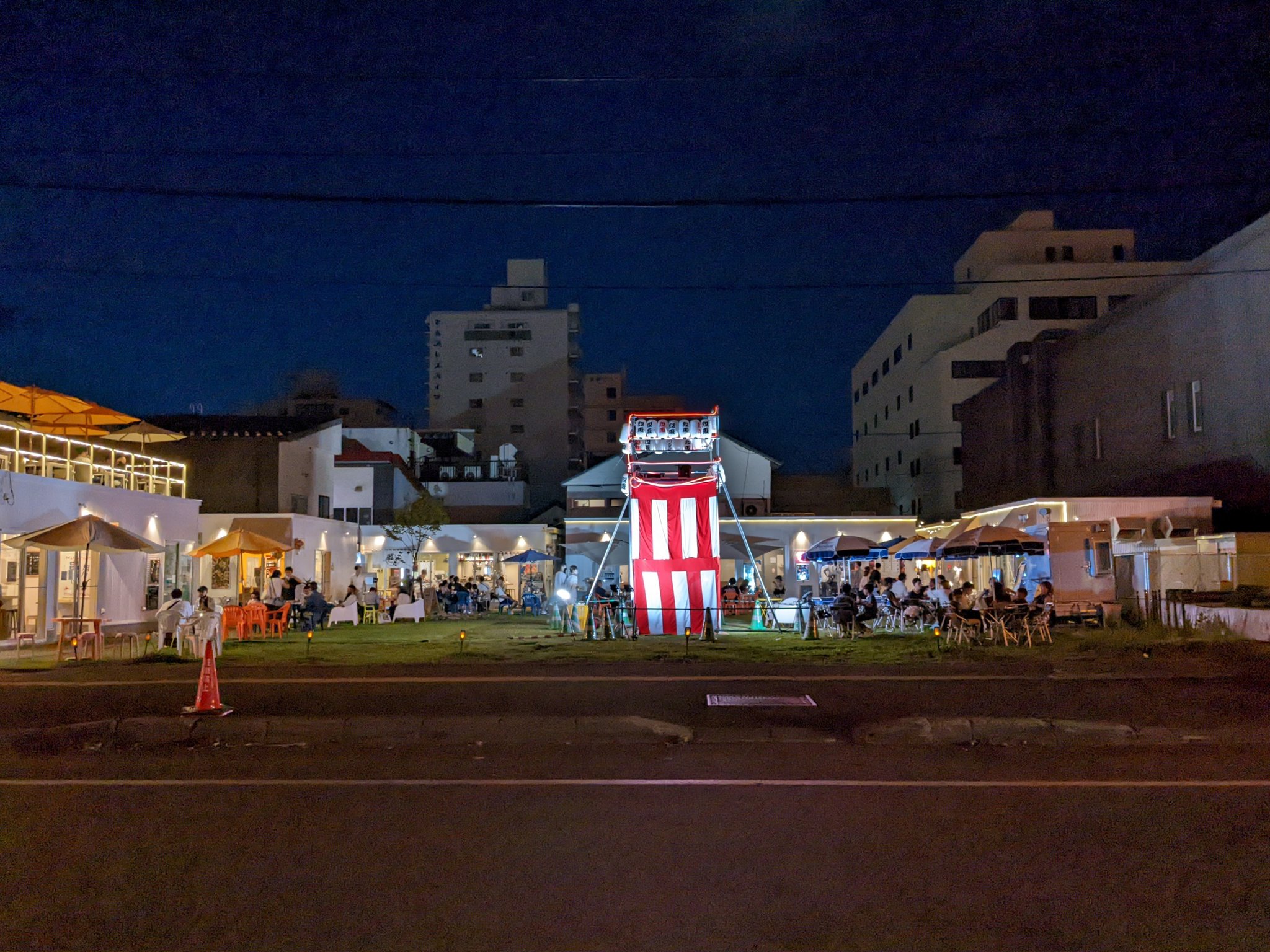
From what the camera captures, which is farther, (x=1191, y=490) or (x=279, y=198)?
(x=1191, y=490)

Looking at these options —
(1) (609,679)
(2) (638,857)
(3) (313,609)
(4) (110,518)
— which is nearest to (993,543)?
(1) (609,679)

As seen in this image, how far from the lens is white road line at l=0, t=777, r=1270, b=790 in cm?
811

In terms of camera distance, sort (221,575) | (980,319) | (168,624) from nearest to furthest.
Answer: (168,624), (221,575), (980,319)

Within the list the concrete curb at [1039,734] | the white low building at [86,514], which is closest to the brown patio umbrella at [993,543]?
the concrete curb at [1039,734]

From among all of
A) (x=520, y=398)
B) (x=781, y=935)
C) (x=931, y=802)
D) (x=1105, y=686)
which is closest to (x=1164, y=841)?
(x=931, y=802)

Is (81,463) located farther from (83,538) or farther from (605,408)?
(605,408)

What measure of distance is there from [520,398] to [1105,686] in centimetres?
6585

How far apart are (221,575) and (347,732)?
22.6 meters

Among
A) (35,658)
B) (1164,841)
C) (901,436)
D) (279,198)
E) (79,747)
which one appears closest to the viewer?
(1164,841)

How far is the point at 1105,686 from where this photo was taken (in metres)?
14.4

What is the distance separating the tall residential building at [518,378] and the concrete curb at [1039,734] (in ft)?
217

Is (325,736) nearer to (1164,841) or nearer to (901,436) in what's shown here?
(1164,841)

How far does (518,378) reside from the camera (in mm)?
78250

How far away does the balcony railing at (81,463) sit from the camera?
819 inches
